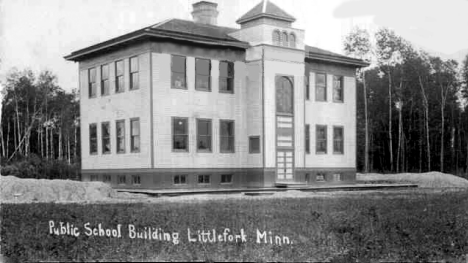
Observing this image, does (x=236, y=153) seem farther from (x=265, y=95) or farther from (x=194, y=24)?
(x=194, y=24)

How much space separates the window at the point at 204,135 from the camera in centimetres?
3031

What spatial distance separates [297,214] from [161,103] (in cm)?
1893

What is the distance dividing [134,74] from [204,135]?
177 inches

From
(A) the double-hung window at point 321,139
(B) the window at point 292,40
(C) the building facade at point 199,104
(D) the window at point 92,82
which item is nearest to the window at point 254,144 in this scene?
(C) the building facade at point 199,104

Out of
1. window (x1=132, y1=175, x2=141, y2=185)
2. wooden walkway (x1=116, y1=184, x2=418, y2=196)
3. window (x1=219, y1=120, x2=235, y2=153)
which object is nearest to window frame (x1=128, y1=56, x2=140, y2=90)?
window (x1=132, y1=175, x2=141, y2=185)

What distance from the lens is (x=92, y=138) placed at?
3297cm

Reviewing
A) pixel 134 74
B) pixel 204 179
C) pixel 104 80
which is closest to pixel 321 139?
pixel 204 179

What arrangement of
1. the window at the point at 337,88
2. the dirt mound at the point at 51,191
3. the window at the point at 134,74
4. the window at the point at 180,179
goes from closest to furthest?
the dirt mound at the point at 51,191 < the window at the point at 180,179 < the window at the point at 134,74 < the window at the point at 337,88

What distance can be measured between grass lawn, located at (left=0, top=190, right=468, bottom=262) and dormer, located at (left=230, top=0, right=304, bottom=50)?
19.7 m

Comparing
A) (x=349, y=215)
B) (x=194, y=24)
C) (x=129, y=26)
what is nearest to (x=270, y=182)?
(x=194, y=24)

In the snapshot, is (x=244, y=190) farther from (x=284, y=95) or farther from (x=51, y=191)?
(x=51, y=191)

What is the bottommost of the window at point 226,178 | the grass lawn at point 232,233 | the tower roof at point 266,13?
the window at point 226,178

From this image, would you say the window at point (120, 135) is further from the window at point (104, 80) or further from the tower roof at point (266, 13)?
the tower roof at point (266, 13)

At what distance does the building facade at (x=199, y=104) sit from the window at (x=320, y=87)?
1763 millimetres
